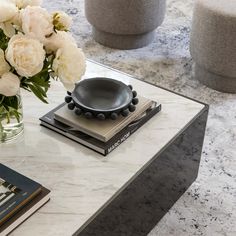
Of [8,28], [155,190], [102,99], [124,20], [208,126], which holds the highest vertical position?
[8,28]

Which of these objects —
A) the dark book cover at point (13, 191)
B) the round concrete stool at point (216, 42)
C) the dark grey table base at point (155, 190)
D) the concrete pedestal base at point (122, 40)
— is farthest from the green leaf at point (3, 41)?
the concrete pedestal base at point (122, 40)

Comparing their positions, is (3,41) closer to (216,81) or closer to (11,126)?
(11,126)

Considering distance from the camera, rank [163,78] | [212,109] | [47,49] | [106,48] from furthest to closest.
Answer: [106,48] < [163,78] < [212,109] < [47,49]

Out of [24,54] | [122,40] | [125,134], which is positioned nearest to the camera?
[24,54]

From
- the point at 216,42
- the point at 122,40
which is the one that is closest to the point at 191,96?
the point at 216,42

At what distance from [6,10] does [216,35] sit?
1.40 m

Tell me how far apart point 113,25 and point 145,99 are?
47.4 inches

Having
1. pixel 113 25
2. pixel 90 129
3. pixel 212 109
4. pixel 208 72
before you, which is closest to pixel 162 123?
pixel 90 129

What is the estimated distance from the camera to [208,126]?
2.29m

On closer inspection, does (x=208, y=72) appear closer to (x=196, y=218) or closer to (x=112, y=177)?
(x=196, y=218)

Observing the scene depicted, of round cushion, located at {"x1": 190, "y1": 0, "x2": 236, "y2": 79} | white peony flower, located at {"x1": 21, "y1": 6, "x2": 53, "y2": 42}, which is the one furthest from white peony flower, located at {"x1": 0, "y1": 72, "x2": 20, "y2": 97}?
round cushion, located at {"x1": 190, "y1": 0, "x2": 236, "y2": 79}

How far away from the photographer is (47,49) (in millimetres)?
1280

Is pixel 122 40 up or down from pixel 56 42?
down

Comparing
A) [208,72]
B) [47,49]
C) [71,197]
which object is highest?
[47,49]
